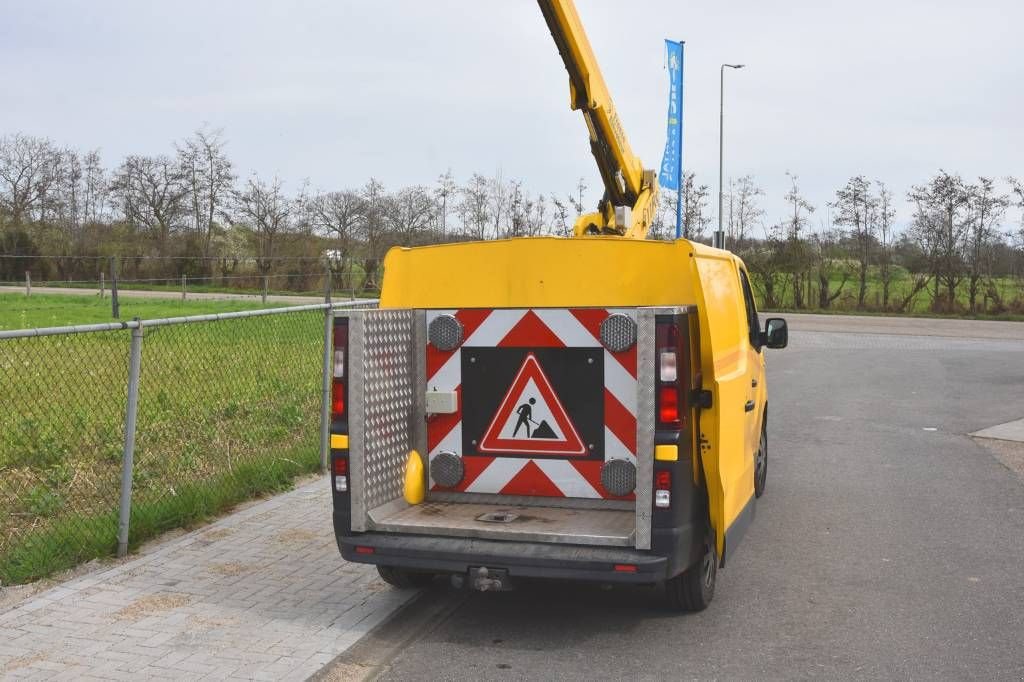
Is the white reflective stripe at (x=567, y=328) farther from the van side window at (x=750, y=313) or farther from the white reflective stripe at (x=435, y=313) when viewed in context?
the van side window at (x=750, y=313)

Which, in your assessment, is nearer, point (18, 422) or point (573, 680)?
point (573, 680)

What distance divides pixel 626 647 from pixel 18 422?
6.25 m

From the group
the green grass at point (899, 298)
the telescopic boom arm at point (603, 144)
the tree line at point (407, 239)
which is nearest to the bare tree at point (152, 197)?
the tree line at point (407, 239)

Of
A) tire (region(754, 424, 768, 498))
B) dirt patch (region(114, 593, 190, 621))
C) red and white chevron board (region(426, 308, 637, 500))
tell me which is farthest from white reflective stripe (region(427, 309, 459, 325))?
tire (region(754, 424, 768, 498))

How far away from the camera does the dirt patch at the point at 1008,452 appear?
9508 millimetres

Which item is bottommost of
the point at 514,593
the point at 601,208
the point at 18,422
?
the point at 514,593

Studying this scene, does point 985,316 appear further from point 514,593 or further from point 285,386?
point 514,593

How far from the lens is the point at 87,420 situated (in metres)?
9.17

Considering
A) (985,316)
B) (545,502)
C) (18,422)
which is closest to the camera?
(545,502)

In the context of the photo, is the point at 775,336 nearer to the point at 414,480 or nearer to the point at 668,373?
the point at 668,373

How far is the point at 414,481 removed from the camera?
557cm

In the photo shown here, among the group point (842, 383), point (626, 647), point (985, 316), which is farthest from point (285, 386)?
point (985, 316)

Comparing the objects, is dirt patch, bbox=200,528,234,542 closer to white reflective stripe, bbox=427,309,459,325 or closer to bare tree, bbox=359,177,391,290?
white reflective stripe, bbox=427,309,459,325

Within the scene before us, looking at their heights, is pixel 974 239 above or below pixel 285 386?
above
